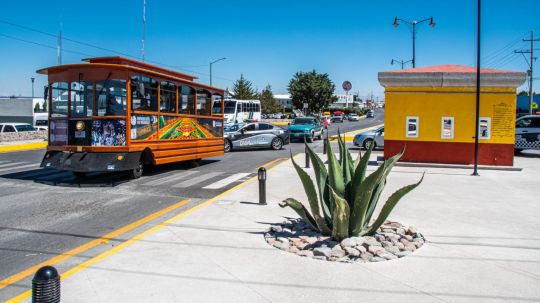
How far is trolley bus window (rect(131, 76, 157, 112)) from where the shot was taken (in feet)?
39.8

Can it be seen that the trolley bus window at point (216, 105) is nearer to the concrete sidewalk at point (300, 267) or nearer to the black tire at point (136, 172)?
the black tire at point (136, 172)

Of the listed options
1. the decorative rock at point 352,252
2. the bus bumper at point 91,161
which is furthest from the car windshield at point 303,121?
the decorative rock at point 352,252

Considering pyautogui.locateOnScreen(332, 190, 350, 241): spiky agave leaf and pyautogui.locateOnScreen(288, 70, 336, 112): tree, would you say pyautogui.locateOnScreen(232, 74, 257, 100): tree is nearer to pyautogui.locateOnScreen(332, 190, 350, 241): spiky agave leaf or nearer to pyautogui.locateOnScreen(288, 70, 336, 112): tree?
pyautogui.locateOnScreen(288, 70, 336, 112): tree

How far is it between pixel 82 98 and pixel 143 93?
1.57m

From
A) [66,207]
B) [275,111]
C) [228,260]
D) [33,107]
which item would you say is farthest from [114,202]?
[275,111]

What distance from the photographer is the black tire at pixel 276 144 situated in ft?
78.2

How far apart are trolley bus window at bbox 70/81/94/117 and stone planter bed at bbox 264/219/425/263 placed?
7.25m

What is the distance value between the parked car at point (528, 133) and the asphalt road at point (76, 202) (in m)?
12.3

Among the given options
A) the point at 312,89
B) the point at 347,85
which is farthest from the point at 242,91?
the point at 347,85

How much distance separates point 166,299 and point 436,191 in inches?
324

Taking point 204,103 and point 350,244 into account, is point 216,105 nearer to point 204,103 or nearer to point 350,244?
point 204,103

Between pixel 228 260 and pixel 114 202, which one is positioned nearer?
pixel 228 260

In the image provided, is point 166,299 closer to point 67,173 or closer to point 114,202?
point 114,202

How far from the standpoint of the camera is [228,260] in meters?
5.70
